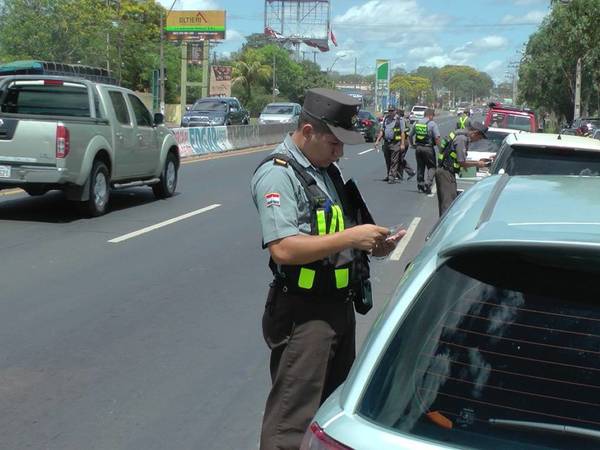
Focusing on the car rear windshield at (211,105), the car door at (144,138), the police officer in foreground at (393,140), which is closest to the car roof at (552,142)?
the car door at (144,138)

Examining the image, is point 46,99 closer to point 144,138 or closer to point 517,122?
point 144,138

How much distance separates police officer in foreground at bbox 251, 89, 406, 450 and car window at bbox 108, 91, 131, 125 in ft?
33.9

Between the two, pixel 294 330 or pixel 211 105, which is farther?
pixel 211 105

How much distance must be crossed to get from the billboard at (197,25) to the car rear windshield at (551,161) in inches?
2547

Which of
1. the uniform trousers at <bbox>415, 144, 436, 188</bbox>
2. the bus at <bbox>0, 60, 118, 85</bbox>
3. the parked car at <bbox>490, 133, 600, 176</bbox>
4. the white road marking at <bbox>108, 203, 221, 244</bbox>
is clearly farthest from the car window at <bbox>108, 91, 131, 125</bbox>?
the bus at <bbox>0, 60, 118, 85</bbox>

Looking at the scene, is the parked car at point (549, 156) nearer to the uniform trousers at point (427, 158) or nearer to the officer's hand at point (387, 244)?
the officer's hand at point (387, 244)

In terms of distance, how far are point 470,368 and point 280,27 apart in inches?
3858

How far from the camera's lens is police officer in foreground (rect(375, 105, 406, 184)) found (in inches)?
776

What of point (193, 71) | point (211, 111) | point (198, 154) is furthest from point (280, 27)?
point (198, 154)

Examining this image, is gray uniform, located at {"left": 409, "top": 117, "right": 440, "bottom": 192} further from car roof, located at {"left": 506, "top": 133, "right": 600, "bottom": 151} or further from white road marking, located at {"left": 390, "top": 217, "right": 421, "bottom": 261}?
car roof, located at {"left": 506, "top": 133, "right": 600, "bottom": 151}

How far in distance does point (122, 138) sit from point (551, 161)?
7.56 meters

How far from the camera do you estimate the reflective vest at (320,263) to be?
334cm

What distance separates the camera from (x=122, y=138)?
13312 mm

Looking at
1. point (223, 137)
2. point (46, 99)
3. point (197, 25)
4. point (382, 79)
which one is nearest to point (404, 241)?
point (46, 99)
